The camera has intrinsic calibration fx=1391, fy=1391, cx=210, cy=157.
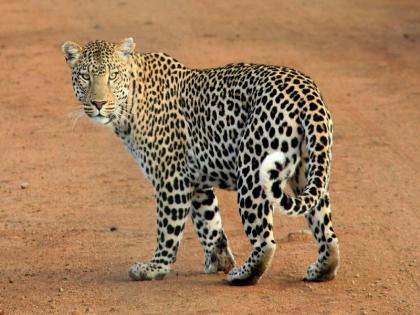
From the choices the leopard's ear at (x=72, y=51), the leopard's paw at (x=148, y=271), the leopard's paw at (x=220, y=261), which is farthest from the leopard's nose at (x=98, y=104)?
the leopard's paw at (x=220, y=261)

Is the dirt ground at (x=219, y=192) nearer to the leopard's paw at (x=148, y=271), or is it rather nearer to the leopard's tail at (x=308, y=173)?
the leopard's paw at (x=148, y=271)

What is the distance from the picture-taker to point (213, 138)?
10328mm

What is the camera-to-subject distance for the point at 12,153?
48.6 feet

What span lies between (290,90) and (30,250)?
297 centimetres

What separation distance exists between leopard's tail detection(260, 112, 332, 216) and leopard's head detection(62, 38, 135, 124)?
1.60 meters

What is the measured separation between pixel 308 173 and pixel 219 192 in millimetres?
3680

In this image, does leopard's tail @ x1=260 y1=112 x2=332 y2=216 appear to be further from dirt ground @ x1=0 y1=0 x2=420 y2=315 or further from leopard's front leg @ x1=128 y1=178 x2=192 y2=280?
leopard's front leg @ x1=128 y1=178 x2=192 y2=280

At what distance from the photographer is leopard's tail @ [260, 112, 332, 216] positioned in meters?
9.23

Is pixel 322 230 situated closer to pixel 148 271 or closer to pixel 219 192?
pixel 148 271

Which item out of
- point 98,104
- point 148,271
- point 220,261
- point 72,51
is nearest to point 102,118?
point 98,104

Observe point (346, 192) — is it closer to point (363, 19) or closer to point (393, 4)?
point (363, 19)

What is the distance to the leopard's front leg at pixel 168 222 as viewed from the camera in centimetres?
1048

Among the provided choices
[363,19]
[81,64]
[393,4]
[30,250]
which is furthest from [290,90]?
[393,4]

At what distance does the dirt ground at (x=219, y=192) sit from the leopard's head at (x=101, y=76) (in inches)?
18.8
